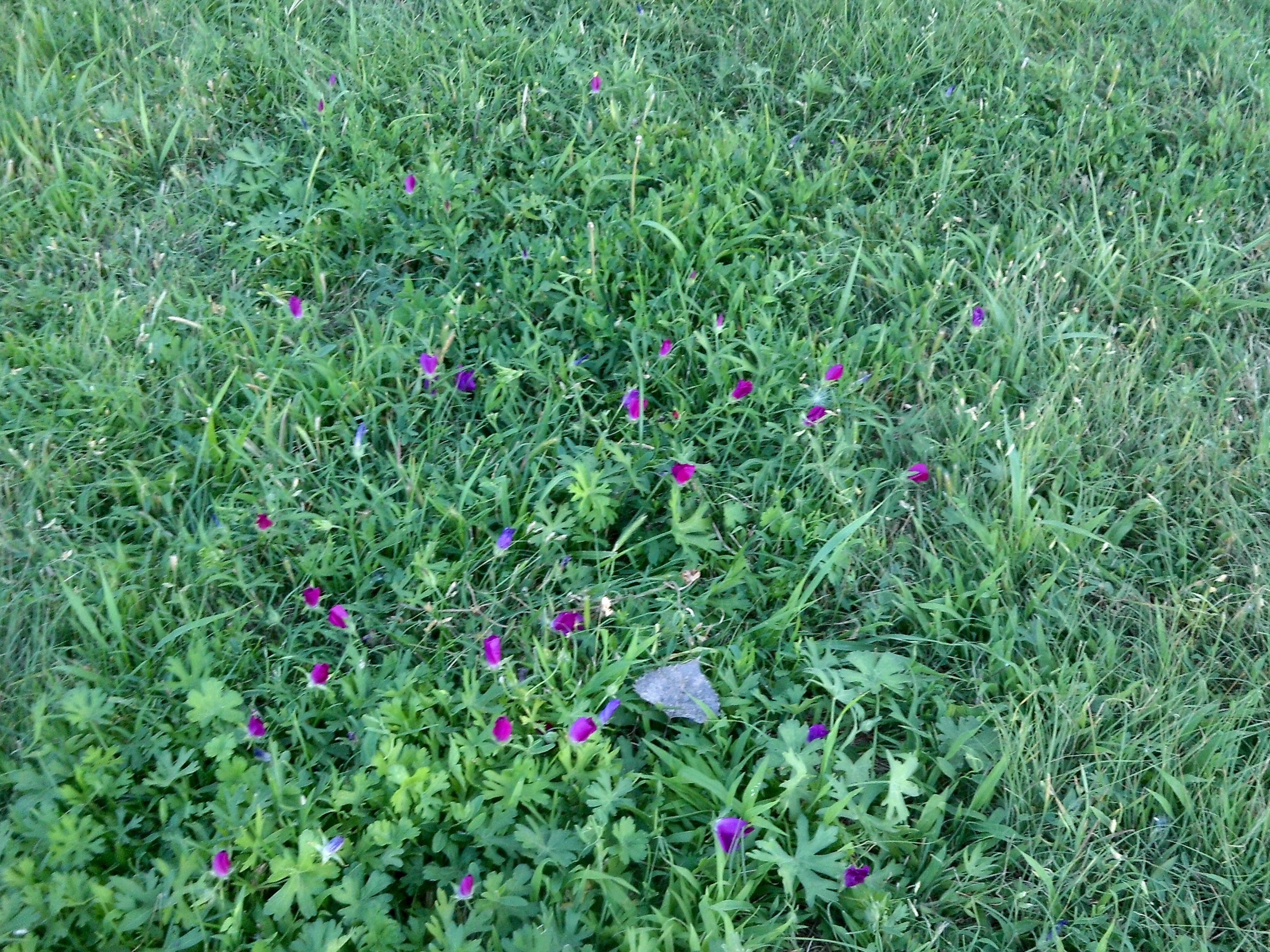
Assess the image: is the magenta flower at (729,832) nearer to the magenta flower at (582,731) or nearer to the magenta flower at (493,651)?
the magenta flower at (582,731)

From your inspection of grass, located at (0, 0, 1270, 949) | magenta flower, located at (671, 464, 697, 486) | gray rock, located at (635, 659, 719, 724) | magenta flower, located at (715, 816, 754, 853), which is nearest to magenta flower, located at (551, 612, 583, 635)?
grass, located at (0, 0, 1270, 949)

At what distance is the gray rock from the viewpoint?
2.12m

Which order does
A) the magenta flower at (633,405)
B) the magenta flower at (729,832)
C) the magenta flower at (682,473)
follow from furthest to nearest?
the magenta flower at (633,405) < the magenta flower at (682,473) < the magenta flower at (729,832)

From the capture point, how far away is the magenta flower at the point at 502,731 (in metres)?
1.95

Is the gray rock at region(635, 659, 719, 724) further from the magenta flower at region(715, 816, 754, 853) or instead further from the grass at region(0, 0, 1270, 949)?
the magenta flower at region(715, 816, 754, 853)

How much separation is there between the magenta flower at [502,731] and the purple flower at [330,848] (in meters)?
0.33

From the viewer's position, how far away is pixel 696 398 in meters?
2.69

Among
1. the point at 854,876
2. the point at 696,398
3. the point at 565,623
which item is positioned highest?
the point at 696,398

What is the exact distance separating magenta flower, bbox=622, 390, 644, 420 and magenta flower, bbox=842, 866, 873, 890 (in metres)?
1.18

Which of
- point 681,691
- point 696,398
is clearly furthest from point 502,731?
point 696,398

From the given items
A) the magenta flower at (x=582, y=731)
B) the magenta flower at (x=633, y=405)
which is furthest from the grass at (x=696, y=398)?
the magenta flower at (x=582, y=731)

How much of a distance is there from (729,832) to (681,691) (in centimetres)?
36

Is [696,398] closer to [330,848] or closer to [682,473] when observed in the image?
[682,473]

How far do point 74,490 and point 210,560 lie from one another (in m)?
0.46
